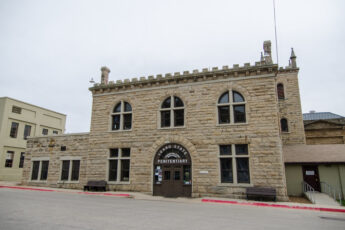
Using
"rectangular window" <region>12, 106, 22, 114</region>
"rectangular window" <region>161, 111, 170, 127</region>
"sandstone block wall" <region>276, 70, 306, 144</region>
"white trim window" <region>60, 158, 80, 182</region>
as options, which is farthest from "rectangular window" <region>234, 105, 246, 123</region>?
"rectangular window" <region>12, 106, 22, 114</region>

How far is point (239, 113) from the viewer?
669 inches

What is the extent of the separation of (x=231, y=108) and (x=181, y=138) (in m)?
4.08

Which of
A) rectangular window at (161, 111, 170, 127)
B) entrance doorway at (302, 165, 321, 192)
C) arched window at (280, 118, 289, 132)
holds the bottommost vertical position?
entrance doorway at (302, 165, 321, 192)

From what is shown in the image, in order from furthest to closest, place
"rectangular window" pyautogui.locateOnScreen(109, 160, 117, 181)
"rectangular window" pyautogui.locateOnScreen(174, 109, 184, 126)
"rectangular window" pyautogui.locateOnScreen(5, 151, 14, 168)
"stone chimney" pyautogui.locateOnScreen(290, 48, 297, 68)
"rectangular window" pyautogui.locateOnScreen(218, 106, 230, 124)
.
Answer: "rectangular window" pyautogui.locateOnScreen(5, 151, 14, 168) < "stone chimney" pyautogui.locateOnScreen(290, 48, 297, 68) < "rectangular window" pyautogui.locateOnScreen(109, 160, 117, 181) < "rectangular window" pyautogui.locateOnScreen(174, 109, 184, 126) < "rectangular window" pyautogui.locateOnScreen(218, 106, 230, 124)

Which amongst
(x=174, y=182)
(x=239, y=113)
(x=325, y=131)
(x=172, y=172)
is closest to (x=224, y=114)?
(x=239, y=113)

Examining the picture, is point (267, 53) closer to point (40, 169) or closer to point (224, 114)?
point (224, 114)

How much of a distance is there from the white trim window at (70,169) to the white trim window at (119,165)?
3434 millimetres

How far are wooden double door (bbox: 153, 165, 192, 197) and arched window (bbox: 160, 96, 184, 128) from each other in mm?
3181

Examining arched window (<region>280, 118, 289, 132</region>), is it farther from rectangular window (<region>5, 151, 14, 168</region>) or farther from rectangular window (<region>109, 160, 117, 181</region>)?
rectangular window (<region>5, 151, 14, 168</region>)

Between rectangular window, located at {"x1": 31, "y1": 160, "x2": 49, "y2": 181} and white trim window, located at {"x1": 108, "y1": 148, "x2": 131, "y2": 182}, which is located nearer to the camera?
white trim window, located at {"x1": 108, "y1": 148, "x2": 131, "y2": 182}

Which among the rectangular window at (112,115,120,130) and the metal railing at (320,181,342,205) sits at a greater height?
the rectangular window at (112,115,120,130)

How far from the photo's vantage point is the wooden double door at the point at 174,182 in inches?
664

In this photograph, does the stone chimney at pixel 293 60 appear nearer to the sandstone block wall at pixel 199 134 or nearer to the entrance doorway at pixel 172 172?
the sandstone block wall at pixel 199 134

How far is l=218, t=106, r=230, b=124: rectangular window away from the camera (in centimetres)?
1719
